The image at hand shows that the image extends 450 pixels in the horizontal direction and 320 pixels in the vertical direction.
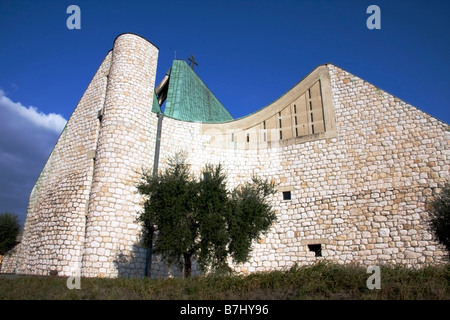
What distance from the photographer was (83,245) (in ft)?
39.1

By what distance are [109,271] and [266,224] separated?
5909 millimetres

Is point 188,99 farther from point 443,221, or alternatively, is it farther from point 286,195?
point 443,221

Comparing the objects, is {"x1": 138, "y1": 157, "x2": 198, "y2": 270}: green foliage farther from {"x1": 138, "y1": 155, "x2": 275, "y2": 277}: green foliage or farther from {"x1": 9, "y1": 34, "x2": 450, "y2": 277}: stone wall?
{"x1": 9, "y1": 34, "x2": 450, "y2": 277}: stone wall

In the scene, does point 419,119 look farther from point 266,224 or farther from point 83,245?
point 83,245

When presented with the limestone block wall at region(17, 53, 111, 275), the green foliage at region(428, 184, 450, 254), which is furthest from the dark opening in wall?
the limestone block wall at region(17, 53, 111, 275)

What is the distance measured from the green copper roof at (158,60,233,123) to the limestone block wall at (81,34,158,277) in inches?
55.5

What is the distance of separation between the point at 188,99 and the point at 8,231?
44.5 feet

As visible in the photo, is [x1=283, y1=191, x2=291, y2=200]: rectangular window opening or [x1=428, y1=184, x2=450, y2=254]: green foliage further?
[x1=283, y1=191, x2=291, y2=200]: rectangular window opening

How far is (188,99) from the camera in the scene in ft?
58.8

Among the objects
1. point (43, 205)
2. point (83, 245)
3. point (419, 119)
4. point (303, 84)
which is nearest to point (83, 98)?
point (43, 205)

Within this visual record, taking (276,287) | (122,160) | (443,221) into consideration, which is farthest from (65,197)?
(443,221)

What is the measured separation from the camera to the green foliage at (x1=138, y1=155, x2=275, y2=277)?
9.83m
